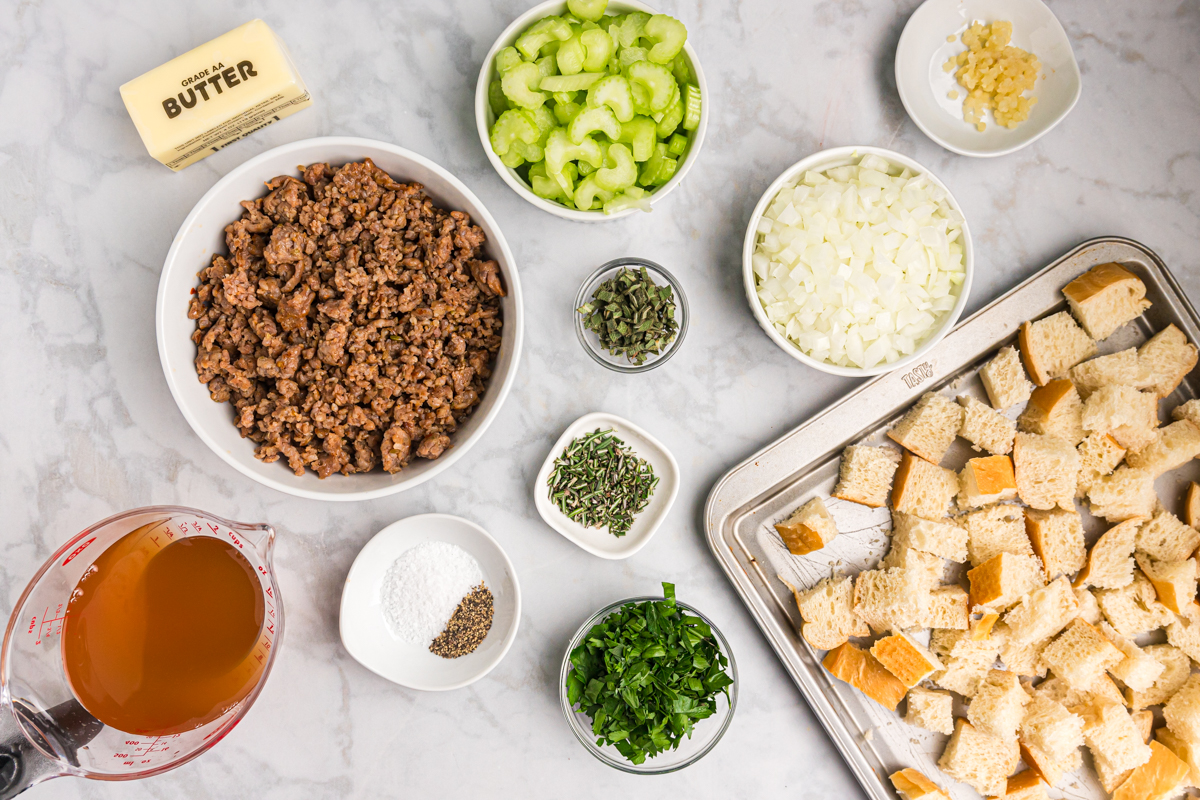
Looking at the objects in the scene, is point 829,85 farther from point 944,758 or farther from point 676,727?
point 944,758

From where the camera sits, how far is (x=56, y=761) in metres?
1.36

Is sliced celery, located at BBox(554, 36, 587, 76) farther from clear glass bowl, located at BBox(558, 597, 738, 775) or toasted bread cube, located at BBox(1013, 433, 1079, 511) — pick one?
toasted bread cube, located at BBox(1013, 433, 1079, 511)

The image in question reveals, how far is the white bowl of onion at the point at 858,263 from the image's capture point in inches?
65.8

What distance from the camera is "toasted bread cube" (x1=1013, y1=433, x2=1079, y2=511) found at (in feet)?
5.88

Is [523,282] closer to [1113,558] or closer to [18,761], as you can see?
[18,761]

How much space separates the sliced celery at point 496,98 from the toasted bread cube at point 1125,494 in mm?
1807

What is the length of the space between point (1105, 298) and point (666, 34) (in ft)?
4.30

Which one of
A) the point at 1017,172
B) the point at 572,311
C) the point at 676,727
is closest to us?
the point at 676,727

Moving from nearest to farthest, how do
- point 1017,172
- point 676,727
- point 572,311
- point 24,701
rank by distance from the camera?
point 24,701 < point 676,727 < point 572,311 < point 1017,172

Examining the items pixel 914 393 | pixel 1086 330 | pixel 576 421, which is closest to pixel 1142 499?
pixel 1086 330

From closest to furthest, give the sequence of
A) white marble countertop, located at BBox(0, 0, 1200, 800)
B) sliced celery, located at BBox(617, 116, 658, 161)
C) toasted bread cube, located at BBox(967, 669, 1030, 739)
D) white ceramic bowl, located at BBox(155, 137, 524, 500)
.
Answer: white ceramic bowl, located at BBox(155, 137, 524, 500) → sliced celery, located at BBox(617, 116, 658, 161) → white marble countertop, located at BBox(0, 0, 1200, 800) → toasted bread cube, located at BBox(967, 669, 1030, 739)

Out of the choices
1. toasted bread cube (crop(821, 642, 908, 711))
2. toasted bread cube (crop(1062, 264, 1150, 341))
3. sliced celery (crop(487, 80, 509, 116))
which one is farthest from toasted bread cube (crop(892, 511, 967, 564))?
sliced celery (crop(487, 80, 509, 116))

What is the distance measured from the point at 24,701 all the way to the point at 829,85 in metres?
2.30

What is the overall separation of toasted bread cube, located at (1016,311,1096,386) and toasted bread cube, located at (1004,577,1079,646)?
0.54 metres
